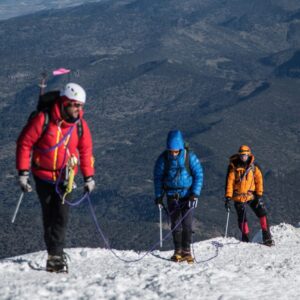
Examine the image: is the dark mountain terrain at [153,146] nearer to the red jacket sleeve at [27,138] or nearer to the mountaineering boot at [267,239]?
the mountaineering boot at [267,239]

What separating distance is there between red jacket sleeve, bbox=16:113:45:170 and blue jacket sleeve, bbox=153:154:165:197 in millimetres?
2659

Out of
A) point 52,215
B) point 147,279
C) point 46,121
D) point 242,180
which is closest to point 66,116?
point 46,121

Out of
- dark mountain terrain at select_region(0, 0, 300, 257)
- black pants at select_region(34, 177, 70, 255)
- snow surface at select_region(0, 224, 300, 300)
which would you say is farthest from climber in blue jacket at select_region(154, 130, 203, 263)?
dark mountain terrain at select_region(0, 0, 300, 257)

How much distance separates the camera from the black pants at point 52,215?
9.82 metres

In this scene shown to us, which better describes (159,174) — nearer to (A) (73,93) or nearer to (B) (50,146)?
(B) (50,146)

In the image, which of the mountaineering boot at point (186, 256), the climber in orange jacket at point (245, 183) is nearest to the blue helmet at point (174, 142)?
the mountaineering boot at point (186, 256)

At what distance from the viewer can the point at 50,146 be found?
9.46 meters

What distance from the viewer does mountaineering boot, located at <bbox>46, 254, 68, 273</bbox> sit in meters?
10.1

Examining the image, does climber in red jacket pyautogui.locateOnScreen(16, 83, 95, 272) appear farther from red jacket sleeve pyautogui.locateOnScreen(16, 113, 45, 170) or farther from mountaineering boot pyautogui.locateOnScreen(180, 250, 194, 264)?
mountaineering boot pyautogui.locateOnScreen(180, 250, 194, 264)

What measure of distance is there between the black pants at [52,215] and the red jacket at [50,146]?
203 millimetres

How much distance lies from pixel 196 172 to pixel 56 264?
9.16 feet

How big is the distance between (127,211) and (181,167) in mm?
101725

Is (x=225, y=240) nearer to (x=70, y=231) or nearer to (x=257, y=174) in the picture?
(x=257, y=174)

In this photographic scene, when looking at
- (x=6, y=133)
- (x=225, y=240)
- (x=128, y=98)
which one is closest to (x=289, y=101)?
(x=128, y=98)
